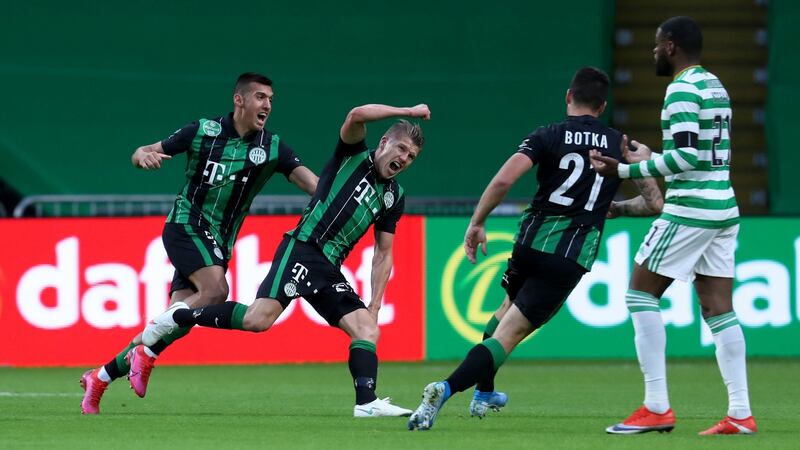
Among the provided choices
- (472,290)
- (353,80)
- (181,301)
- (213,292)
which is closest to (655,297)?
(213,292)

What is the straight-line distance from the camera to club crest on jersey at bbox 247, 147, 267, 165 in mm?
9242

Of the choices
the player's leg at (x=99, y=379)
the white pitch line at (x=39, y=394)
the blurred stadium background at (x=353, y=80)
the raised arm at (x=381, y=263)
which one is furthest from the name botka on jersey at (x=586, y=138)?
the blurred stadium background at (x=353, y=80)

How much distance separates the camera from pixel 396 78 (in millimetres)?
17469

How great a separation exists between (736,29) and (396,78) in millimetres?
4417

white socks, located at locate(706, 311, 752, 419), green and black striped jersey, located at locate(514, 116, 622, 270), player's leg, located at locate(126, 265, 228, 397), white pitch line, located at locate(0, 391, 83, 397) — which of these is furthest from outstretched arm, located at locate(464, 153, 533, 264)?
white pitch line, located at locate(0, 391, 83, 397)

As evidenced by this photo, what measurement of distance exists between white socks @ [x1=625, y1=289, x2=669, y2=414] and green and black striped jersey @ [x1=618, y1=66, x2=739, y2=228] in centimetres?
43

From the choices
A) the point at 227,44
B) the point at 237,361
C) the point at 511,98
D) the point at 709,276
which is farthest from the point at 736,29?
the point at 709,276

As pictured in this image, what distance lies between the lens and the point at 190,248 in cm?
909

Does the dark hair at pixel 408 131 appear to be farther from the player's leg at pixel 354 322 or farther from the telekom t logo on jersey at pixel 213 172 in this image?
the telekom t logo on jersey at pixel 213 172

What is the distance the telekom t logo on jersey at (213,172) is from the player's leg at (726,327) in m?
3.02

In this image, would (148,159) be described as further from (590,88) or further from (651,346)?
(651,346)

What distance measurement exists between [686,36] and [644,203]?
107 centimetres

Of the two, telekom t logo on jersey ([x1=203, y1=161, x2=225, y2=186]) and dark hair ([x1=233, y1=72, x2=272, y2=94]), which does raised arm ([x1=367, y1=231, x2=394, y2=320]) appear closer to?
telekom t logo on jersey ([x1=203, y1=161, x2=225, y2=186])

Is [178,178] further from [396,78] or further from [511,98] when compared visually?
[511,98]
